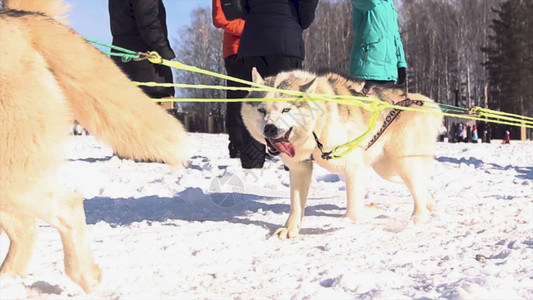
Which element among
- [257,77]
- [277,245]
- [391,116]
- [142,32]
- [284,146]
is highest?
[142,32]

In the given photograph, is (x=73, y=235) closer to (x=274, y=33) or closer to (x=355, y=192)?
(x=355, y=192)

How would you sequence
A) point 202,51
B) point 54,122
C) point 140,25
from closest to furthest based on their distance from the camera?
point 54,122 → point 140,25 → point 202,51

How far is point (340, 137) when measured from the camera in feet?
10.2

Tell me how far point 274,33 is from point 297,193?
1.98 metres

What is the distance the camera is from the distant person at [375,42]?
13.6ft

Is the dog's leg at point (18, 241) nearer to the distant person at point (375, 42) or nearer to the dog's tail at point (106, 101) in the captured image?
the dog's tail at point (106, 101)

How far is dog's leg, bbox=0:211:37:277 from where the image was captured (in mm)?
2051

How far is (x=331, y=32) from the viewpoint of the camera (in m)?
27.8

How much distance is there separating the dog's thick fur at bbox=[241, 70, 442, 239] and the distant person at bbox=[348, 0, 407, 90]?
49 cm

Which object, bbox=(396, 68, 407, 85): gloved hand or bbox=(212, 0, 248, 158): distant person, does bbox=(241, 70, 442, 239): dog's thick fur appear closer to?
bbox=(396, 68, 407, 85): gloved hand

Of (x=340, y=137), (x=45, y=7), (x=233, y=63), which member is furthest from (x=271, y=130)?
(x=233, y=63)

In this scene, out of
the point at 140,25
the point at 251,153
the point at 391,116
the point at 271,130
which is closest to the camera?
the point at 271,130

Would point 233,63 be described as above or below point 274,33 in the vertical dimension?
below

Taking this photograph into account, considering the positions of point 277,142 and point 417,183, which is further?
point 417,183
